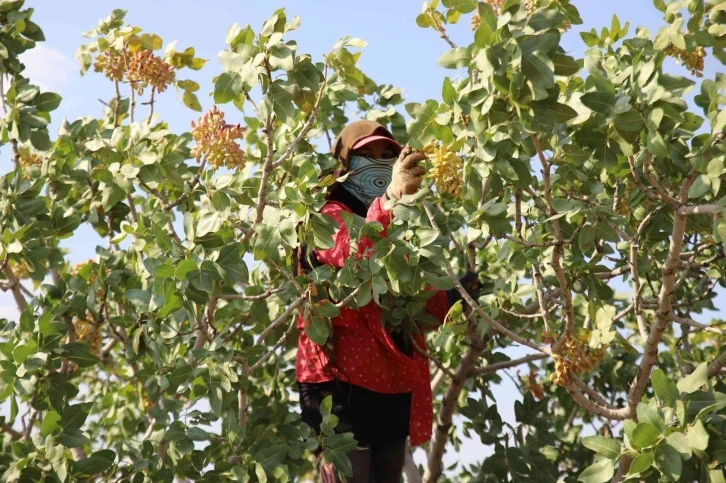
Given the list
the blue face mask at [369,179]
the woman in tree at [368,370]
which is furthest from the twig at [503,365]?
the blue face mask at [369,179]

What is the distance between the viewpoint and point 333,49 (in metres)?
2.70

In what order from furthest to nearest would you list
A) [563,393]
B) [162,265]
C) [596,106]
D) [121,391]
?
[563,393], [121,391], [162,265], [596,106]

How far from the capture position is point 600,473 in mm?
2346

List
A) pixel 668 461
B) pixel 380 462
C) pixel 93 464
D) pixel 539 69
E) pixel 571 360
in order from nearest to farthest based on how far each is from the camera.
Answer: pixel 539 69
pixel 668 461
pixel 571 360
pixel 93 464
pixel 380 462

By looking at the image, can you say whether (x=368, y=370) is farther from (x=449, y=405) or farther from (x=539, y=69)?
(x=539, y=69)

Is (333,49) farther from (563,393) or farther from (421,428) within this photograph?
(563,393)

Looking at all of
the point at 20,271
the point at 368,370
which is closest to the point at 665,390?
the point at 368,370

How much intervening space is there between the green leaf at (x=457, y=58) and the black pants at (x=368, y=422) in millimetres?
1217

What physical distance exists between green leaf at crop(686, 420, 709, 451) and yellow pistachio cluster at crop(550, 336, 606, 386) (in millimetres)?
391

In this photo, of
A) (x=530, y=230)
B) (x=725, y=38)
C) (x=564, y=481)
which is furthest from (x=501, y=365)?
(x=725, y=38)

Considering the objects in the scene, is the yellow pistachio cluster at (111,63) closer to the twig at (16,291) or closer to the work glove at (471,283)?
the twig at (16,291)

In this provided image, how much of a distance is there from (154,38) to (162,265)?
1.10 meters

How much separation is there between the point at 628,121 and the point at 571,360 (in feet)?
2.17

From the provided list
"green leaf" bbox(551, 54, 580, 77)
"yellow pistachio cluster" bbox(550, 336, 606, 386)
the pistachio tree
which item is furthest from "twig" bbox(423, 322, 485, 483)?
"green leaf" bbox(551, 54, 580, 77)
